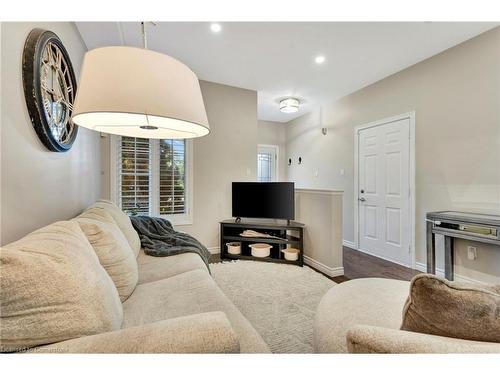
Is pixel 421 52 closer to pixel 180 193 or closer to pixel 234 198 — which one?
pixel 234 198

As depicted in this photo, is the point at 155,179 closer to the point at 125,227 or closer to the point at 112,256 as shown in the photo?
the point at 125,227

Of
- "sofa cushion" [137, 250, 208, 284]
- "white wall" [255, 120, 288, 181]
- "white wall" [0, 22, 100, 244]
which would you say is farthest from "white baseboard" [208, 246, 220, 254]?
"white wall" [255, 120, 288, 181]

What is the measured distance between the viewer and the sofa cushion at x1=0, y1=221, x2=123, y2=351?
693 mm

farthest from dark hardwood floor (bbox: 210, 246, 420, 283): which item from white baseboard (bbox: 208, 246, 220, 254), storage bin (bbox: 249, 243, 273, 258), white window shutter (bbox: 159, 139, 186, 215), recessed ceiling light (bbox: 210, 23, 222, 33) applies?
recessed ceiling light (bbox: 210, 23, 222, 33)

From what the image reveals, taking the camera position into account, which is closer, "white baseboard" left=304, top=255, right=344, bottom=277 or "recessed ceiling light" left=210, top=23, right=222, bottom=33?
"recessed ceiling light" left=210, top=23, right=222, bottom=33

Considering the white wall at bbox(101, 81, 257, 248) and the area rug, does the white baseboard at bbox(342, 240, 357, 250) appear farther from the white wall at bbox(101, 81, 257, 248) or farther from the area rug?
the white wall at bbox(101, 81, 257, 248)

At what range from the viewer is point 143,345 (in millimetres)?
721

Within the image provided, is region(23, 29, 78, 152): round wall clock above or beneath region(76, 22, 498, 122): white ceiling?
beneath

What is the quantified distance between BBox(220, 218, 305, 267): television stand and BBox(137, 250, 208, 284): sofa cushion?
1.33 meters

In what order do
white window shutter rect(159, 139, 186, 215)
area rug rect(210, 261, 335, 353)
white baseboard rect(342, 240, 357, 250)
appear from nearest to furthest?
Answer: area rug rect(210, 261, 335, 353) < white window shutter rect(159, 139, 186, 215) < white baseboard rect(342, 240, 357, 250)

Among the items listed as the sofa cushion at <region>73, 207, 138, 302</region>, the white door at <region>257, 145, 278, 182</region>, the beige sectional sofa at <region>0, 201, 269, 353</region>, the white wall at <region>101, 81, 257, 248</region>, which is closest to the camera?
the beige sectional sofa at <region>0, 201, 269, 353</region>

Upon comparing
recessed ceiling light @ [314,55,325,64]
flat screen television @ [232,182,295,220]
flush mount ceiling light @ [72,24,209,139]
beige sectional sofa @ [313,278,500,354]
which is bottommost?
beige sectional sofa @ [313,278,500,354]

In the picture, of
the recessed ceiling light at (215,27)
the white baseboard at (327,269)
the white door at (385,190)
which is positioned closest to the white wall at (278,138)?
the white door at (385,190)
